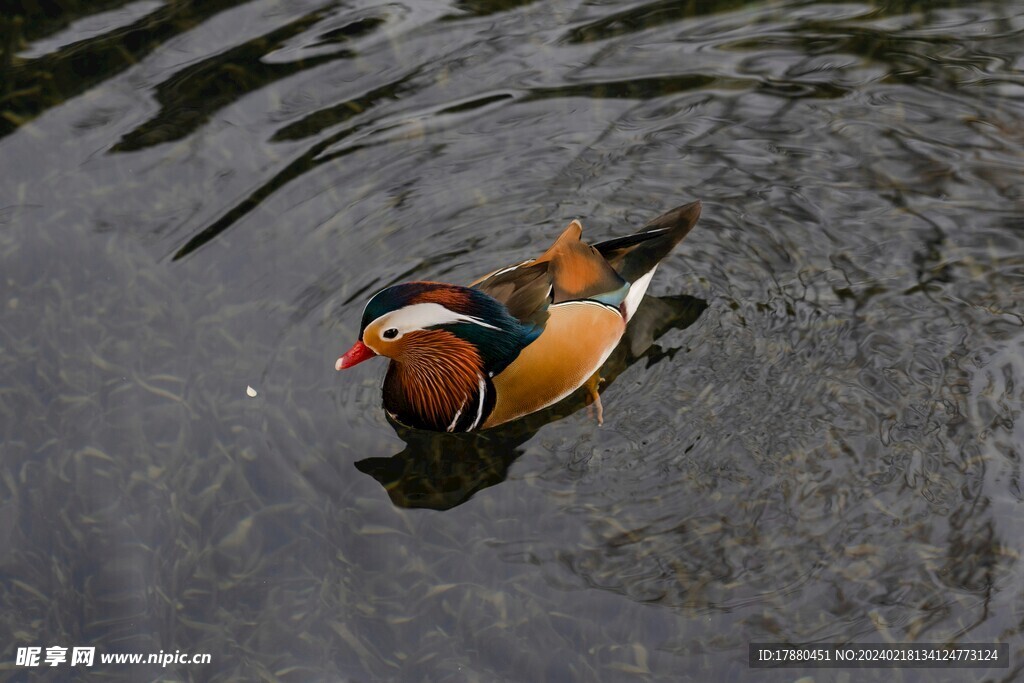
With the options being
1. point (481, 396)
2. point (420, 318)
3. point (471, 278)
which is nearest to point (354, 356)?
point (420, 318)

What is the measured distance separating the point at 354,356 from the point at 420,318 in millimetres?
313

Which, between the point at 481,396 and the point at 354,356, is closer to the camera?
the point at 354,356

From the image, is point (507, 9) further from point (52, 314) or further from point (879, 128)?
point (52, 314)

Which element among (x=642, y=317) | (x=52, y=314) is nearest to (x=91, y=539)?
(x=52, y=314)

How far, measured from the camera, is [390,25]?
6.56 meters

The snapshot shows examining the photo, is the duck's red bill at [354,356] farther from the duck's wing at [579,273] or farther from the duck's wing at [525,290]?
the duck's wing at [579,273]

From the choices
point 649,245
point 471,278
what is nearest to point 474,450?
point 471,278

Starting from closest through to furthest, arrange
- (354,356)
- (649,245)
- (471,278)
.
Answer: (354,356)
(649,245)
(471,278)

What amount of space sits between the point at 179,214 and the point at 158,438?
1356mm

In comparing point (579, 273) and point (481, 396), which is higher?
point (579, 273)

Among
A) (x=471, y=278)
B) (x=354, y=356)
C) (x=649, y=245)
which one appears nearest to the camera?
(x=354, y=356)

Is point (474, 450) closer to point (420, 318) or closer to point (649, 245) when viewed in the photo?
point (420, 318)

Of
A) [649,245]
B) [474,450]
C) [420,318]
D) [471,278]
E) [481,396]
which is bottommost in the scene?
[474,450]

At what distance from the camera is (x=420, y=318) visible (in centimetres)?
474
